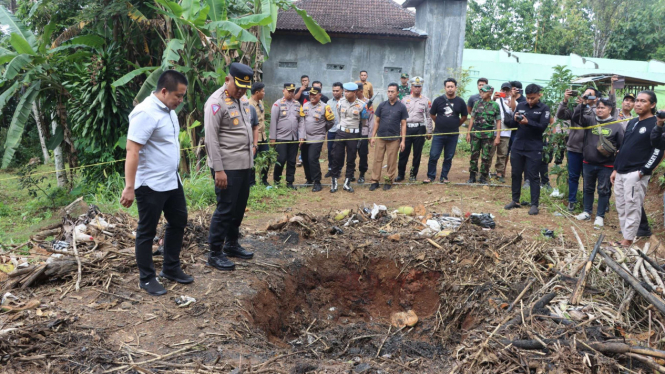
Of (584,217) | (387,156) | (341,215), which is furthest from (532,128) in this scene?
(341,215)

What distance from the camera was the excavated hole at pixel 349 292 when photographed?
533cm

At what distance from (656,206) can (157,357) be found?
27.4 feet

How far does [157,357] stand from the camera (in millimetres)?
3518

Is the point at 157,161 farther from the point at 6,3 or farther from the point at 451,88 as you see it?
the point at 6,3

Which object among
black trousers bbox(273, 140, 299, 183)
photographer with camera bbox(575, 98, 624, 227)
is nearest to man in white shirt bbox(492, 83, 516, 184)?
photographer with camera bbox(575, 98, 624, 227)

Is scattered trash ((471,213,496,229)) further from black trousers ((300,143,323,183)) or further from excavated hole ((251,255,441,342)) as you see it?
black trousers ((300,143,323,183))

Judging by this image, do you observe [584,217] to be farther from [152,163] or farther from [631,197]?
[152,163]

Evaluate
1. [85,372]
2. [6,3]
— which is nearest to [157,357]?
[85,372]

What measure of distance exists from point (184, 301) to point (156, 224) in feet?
2.41

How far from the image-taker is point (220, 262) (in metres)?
5.16

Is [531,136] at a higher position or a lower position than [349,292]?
higher

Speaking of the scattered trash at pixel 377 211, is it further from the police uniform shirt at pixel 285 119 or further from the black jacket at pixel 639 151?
the black jacket at pixel 639 151

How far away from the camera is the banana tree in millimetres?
8422

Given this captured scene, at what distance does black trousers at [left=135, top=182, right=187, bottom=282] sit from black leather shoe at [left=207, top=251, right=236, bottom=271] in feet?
1.57
